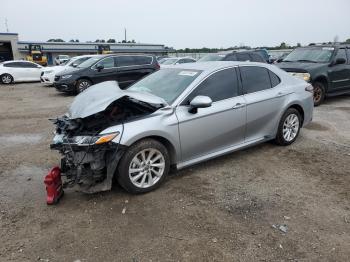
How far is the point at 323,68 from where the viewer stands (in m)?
9.87

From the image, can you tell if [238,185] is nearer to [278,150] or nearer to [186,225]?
[186,225]

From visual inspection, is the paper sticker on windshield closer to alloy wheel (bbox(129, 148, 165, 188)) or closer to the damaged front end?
the damaged front end

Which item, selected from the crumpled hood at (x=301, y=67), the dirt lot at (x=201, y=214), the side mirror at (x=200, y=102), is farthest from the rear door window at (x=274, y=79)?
the crumpled hood at (x=301, y=67)

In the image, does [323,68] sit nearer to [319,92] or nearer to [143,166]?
[319,92]

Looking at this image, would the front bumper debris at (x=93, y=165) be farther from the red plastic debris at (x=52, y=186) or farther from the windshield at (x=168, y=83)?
the windshield at (x=168, y=83)

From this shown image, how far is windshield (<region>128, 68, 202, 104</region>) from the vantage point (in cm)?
472

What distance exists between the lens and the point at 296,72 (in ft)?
32.3

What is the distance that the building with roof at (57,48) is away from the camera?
45.8 metres

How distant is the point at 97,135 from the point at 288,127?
3.61m

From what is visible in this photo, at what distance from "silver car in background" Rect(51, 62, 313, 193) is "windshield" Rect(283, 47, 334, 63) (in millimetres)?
5379

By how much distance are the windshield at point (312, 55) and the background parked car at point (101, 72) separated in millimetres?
5931

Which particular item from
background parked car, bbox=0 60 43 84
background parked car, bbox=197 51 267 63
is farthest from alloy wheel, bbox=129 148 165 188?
background parked car, bbox=0 60 43 84

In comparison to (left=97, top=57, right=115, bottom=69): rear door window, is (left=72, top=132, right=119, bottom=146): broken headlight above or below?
below

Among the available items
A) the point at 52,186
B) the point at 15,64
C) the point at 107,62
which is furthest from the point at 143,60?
the point at 52,186
